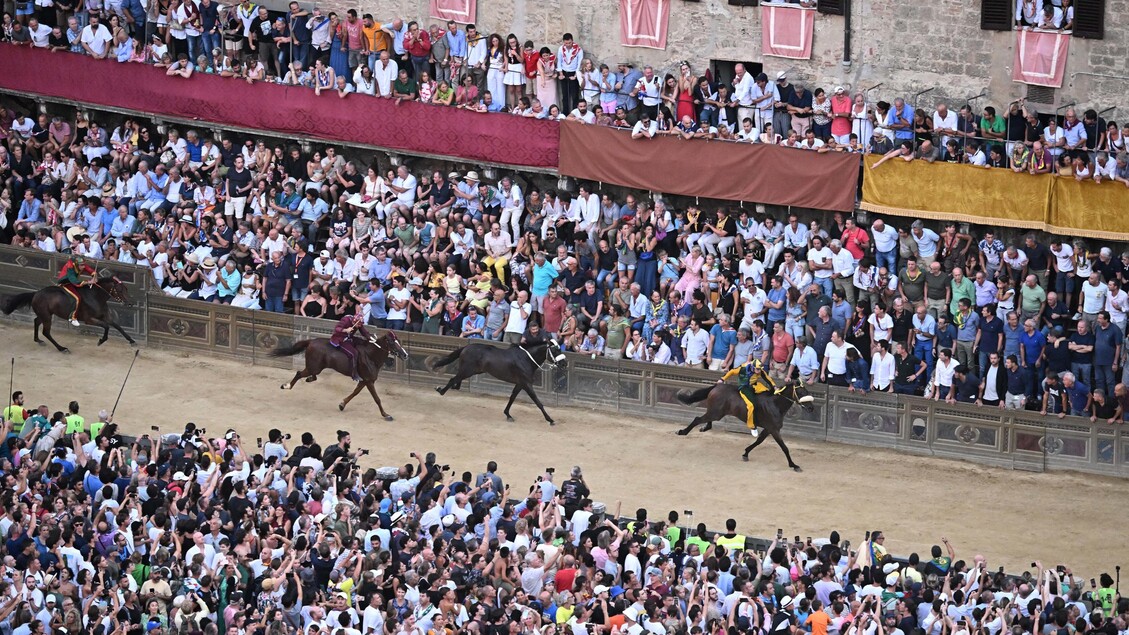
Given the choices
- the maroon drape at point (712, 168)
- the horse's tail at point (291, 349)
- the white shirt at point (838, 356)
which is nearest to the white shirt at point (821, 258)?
the maroon drape at point (712, 168)

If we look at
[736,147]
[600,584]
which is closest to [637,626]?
[600,584]

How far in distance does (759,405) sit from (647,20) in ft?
27.7

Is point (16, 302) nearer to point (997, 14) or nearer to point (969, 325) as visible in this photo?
point (969, 325)

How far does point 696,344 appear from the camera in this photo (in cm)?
3369

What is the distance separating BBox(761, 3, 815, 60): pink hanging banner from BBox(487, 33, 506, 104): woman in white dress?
184 inches

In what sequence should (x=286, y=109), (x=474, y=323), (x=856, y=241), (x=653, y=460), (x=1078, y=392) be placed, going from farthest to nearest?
1. (x=286, y=109)
2. (x=474, y=323)
3. (x=856, y=241)
4. (x=653, y=460)
5. (x=1078, y=392)

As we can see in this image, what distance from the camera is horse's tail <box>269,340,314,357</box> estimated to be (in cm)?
3381

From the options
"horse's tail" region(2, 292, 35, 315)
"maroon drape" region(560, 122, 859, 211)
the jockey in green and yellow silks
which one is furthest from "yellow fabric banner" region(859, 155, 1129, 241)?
"horse's tail" region(2, 292, 35, 315)

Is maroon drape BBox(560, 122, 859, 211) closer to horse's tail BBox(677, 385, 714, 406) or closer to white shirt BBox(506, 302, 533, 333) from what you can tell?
white shirt BBox(506, 302, 533, 333)

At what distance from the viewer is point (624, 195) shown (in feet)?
121

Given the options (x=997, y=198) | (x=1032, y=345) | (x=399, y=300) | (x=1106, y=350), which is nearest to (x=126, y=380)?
(x=399, y=300)

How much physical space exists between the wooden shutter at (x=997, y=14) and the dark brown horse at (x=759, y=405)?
6917 mm

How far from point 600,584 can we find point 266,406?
37.2ft

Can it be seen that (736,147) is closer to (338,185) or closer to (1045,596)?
(338,185)
